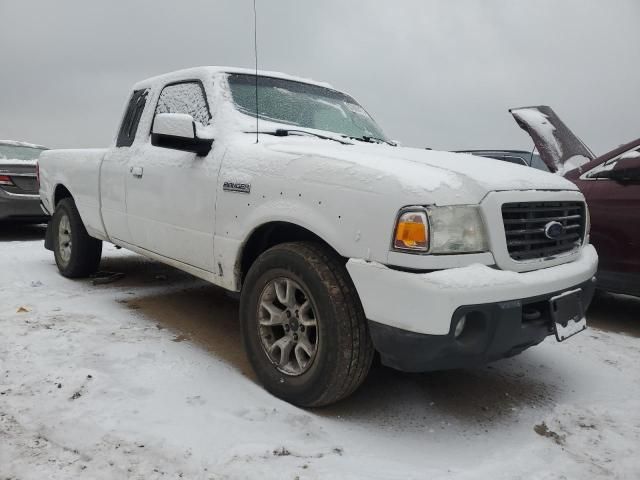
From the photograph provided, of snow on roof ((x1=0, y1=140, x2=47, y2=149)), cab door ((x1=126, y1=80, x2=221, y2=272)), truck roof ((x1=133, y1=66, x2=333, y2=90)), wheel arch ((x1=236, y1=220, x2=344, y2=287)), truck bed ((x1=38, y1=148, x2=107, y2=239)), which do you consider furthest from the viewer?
snow on roof ((x1=0, y1=140, x2=47, y2=149))

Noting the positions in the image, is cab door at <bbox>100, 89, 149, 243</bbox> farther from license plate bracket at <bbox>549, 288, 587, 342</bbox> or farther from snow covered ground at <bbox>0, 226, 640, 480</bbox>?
license plate bracket at <bbox>549, 288, 587, 342</bbox>

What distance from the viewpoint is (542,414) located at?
2.51m

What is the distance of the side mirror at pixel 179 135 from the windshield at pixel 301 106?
394mm

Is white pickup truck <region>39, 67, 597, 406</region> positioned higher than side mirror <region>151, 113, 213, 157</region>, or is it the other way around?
side mirror <region>151, 113, 213, 157</region>

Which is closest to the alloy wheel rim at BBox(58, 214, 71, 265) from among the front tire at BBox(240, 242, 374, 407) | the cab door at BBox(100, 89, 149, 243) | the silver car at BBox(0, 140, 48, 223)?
the cab door at BBox(100, 89, 149, 243)

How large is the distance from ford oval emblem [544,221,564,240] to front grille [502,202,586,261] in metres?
0.01

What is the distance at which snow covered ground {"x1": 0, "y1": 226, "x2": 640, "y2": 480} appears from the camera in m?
1.99

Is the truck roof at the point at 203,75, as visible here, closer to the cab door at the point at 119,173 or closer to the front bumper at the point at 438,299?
the cab door at the point at 119,173

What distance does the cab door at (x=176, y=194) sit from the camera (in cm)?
303

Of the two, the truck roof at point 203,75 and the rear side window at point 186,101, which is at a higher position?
the truck roof at point 203,75

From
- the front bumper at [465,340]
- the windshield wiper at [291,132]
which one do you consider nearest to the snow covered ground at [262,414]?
the front bumper at [465,340]

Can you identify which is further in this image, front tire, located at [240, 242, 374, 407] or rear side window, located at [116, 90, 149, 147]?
→ rear side window, located at [116, 90, 149, 147]

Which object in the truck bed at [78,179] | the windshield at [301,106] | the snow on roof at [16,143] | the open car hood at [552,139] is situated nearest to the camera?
the windshield at [301,106]

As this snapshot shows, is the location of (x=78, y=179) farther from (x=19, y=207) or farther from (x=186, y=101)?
(x=19, y=207)
